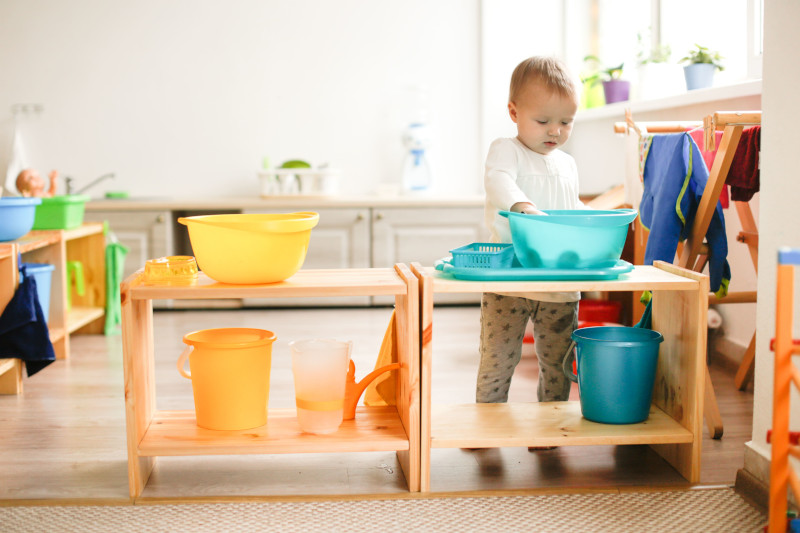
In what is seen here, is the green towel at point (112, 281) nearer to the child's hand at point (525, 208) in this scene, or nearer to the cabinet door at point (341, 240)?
the cabinet door at point (341, 240)

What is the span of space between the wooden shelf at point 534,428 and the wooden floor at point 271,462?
0.37 feet

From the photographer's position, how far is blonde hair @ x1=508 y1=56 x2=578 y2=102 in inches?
75.6

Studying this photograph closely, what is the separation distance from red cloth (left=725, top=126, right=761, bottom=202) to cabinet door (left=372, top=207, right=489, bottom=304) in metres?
2.10

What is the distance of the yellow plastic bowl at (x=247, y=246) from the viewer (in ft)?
5.63

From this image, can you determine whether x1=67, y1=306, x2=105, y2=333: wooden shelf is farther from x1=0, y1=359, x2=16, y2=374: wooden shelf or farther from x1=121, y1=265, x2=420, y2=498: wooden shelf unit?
x1=121, y1=265, x2=420, y2=498: wooden shelf unit

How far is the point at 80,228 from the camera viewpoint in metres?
3.51

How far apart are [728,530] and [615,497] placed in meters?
0.25

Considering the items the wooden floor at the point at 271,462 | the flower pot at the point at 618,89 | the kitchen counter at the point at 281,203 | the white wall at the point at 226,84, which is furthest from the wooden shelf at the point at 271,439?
the white wall at the point at 226,84

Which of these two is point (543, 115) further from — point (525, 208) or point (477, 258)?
point (477, 258)

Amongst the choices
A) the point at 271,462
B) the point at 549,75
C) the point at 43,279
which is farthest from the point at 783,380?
the point at 43,279

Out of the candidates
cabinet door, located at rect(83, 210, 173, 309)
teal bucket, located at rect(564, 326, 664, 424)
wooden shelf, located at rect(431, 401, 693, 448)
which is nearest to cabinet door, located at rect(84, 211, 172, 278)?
cabinet door, located at rect(83, 210, 173, 309)

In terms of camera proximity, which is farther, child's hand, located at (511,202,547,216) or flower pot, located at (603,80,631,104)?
flower pot, located at (603,80,631,104)

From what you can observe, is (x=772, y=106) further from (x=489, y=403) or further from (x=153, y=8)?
(x=153, y=8)

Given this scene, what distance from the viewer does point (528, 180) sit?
2.03 metres
